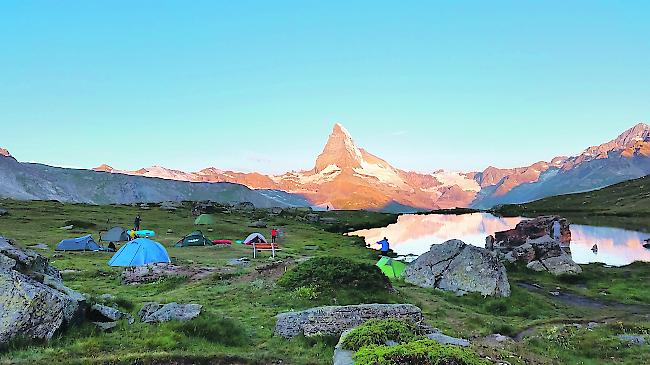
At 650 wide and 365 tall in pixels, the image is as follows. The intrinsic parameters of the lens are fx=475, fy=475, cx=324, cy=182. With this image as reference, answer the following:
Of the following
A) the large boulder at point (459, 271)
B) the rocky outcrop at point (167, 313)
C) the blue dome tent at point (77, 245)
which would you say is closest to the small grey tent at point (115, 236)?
the blue dome tent at point (77, 245)

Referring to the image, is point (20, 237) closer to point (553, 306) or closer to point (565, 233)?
point (553, 306)

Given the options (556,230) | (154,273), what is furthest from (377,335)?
(556,230)

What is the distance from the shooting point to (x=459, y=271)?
3722 cm

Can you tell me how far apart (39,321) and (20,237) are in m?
54.8

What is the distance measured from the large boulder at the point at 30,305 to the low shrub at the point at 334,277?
1207cm

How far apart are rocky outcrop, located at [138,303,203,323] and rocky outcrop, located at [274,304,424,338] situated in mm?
3590

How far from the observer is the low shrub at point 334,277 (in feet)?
88.6

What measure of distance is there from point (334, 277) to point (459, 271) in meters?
14.2

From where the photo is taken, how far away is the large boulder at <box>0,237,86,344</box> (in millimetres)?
15531

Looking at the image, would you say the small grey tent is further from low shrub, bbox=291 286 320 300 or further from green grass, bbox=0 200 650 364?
low shrub, bbox=291 286 320 300

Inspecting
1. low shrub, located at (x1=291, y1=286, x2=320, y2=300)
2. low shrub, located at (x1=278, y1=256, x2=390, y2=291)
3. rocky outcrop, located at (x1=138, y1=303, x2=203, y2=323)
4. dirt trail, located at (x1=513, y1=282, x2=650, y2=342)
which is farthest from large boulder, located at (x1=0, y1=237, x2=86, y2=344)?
dirt trail, located at (x1=513, y1=282, x2=650, y2=342)

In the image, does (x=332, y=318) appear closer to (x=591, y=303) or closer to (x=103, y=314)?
(x=103, y=314)

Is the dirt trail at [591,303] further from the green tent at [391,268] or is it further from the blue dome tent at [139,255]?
the blue dome tent at [139,255]

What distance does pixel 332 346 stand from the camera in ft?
59.6
